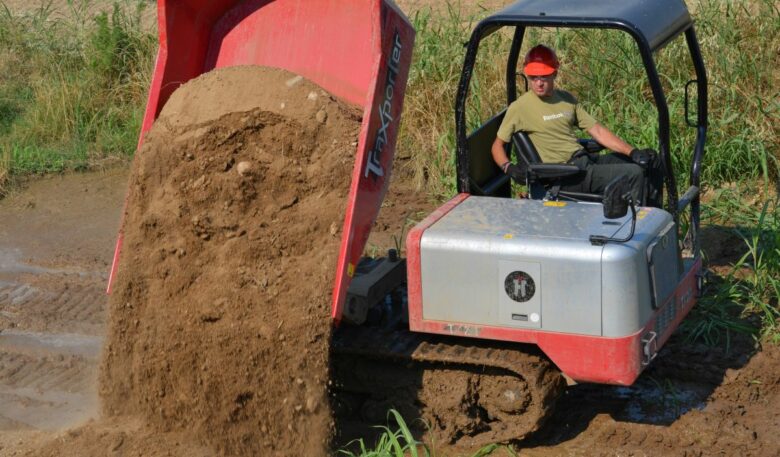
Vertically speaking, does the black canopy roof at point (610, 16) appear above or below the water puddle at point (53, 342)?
above

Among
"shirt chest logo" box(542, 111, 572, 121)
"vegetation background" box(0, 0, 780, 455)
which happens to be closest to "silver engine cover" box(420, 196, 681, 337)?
"shirt chest logo" box(542, 111, 572, 121)

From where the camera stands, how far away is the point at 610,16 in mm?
4770

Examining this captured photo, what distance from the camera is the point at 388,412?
492 centimetres

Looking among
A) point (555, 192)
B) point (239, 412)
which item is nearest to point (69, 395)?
point (239, 412)

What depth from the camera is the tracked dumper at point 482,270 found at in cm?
446

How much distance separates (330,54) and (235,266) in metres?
1.21

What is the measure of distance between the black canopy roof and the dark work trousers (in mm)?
585

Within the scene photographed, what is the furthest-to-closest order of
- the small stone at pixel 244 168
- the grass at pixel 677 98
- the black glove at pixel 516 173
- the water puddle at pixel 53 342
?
the grass at pixel 677 98, the water puddle at pixel 53 342, the black glove at pixel 516 173, the small stone at pixel 244 168

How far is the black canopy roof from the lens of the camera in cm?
477

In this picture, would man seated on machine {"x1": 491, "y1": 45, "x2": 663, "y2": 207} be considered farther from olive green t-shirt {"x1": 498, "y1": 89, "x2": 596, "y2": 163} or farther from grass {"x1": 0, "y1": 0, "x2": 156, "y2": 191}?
grass {"x1": 0, "y1": 0, "x2": 156, "y2": 191}

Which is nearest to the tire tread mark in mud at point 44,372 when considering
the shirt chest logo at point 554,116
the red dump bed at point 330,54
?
the red dump bed at point 330,54

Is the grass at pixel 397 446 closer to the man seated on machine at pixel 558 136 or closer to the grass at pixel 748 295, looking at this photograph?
the man seated on machine at pixel 558 136

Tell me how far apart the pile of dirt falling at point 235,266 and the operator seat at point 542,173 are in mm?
828

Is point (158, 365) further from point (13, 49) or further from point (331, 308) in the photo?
point (13, 49)
